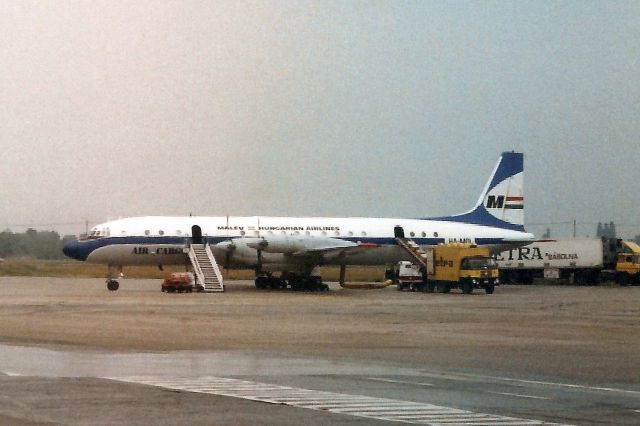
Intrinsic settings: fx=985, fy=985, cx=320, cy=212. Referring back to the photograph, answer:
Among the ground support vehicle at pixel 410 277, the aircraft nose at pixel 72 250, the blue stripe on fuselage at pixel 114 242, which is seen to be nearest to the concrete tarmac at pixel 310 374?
the blue stripe on fuselage at pixel 114 242

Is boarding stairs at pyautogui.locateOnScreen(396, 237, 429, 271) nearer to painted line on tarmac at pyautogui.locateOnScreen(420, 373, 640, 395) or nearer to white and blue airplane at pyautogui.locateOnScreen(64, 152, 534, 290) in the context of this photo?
white and blue airplane at pyautogui.locateOnScreen(64, 152, 534, 290)

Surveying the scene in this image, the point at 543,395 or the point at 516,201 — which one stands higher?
the point at 516,201

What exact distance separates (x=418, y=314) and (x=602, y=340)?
10.4 metres

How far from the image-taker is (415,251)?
193ft

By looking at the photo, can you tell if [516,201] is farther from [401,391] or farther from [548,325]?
[401,391]

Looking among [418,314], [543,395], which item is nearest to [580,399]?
[543,395]

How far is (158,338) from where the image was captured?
957 inches

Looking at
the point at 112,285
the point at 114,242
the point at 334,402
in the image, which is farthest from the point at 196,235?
the point at 334,402

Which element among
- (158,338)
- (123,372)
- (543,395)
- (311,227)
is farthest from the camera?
(311,227)

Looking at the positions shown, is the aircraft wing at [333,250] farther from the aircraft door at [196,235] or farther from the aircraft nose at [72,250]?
the aircraft nose at [72,250]

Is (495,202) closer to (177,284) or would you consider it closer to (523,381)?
(177,284)

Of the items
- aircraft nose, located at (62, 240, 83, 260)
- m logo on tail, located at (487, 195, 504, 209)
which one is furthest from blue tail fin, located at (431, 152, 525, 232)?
aircraft nose, located at (62, 240, 83, 260)

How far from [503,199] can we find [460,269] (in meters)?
14.2

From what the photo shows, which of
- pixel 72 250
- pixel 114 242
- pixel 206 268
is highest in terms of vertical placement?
pixel 114 242
